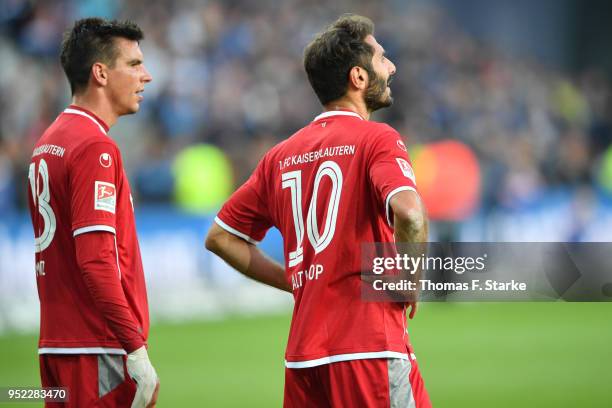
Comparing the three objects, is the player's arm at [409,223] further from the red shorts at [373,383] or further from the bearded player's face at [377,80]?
the bearded player's face at [377,80]

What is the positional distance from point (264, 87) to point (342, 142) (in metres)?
14.1

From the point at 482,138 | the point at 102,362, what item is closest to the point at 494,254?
the point at 102,362

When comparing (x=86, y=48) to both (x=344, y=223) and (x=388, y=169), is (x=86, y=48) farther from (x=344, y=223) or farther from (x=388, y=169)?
(x=388, y=169)

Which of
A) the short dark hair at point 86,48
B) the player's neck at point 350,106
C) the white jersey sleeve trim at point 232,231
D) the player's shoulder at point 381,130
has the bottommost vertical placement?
the white jersey sleeve trim at point 232,231

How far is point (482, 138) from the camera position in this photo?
800 inches

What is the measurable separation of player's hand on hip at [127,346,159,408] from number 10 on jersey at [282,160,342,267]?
76cm

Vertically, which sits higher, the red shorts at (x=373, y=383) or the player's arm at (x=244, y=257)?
the player's arm at (x=244, y=257)

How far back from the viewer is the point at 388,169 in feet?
12.3

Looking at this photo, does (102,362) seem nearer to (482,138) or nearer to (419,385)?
(419,385)

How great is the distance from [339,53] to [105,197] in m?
1.18

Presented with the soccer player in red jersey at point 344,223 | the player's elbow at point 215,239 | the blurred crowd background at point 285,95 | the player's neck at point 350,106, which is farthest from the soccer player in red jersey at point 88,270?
the blurred crowd background at point 285,95

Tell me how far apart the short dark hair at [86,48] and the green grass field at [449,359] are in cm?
434

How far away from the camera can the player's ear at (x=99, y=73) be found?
4.72m

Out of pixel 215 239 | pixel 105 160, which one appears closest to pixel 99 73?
pixel 105 160
